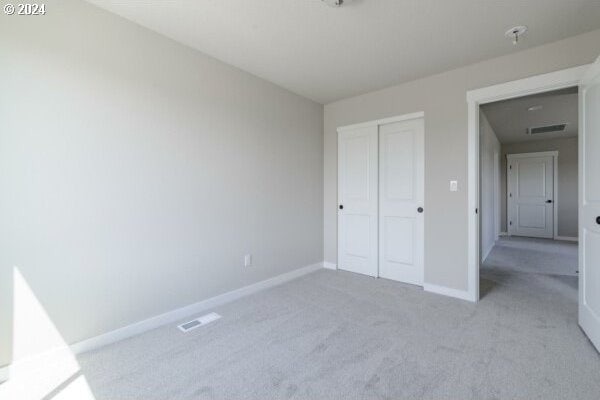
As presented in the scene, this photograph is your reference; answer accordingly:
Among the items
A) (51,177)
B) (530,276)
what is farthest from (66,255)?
(530,276)

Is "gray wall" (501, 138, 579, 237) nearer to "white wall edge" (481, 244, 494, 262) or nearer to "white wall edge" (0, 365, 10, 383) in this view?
"white wall edge" (481, 244, 494, 262)

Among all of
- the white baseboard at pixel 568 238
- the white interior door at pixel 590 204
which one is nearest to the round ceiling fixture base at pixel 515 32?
the white interior door at pixel 590 204

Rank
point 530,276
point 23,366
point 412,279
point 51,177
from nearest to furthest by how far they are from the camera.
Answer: point 23,366, point 51,177, point 412,279, point 530,276

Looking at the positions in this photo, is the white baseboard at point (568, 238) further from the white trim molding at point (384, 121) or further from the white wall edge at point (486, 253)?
the white trim molding at point (384, 121)

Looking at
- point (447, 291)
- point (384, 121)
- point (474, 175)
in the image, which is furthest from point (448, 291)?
point (384, 121)

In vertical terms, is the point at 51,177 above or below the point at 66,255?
above

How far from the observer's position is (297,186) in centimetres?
384

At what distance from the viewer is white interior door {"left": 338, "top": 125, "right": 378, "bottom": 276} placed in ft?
12.6

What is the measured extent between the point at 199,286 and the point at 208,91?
188cm

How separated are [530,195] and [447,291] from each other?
19.4 feet

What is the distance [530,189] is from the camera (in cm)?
719

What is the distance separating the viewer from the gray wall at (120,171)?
182 centimetres

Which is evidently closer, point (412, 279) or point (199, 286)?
point (199, 286)

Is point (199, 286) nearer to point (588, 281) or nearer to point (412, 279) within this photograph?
point (412, 279)
